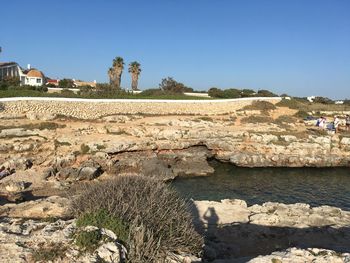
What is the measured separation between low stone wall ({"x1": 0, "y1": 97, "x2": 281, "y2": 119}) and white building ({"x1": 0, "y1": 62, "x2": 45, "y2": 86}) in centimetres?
3524

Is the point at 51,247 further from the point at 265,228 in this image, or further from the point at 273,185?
the point at 273,185

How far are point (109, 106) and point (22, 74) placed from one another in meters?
43.6

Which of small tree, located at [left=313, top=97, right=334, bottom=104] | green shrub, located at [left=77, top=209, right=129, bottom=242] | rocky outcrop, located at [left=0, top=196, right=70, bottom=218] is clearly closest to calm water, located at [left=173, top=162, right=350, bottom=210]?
rocky outcrop, located at [left=0, top=196, right=70, bottom=218]

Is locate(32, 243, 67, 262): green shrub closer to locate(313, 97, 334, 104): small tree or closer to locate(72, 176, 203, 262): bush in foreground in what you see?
locate(72, 176, 203, 262): bush in foreground

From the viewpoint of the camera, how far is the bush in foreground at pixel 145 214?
27.6ft

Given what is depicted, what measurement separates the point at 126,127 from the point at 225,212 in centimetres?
2081

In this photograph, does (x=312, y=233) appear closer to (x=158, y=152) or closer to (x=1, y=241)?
(x=1, y=241)

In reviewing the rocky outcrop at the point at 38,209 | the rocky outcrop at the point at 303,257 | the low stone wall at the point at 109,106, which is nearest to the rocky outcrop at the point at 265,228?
the rocky outcrop at the point at 303,257

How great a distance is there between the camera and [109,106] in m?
45.2

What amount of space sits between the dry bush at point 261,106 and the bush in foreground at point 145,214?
42.2 meters

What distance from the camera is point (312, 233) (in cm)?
1564

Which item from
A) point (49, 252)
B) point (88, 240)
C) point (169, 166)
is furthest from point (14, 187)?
point (88, 240)

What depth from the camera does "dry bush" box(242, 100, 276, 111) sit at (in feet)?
174

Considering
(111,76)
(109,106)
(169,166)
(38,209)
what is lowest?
(169,166)
